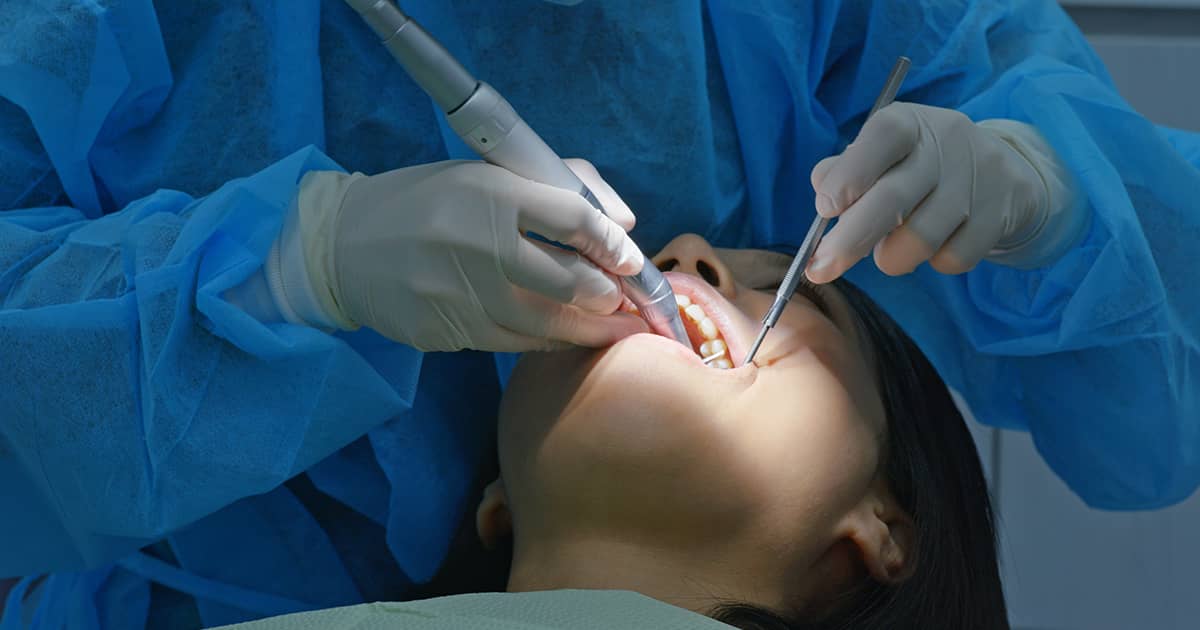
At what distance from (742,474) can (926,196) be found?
376 millimetres

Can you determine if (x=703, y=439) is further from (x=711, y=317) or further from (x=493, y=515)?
(x=493, y=515)

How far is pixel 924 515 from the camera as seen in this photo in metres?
1.33

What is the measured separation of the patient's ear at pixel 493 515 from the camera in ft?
4.73

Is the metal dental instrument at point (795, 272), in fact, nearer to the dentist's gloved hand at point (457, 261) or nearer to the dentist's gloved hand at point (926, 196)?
the dentist's gloved hand at point (926, 196)

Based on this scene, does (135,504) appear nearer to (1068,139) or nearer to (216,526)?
(216,526)

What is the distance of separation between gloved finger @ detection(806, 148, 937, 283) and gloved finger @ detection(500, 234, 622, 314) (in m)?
0.23

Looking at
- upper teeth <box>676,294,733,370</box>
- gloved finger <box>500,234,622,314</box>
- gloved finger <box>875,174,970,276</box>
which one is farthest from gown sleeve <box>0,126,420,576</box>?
gloved finger <box>875,174,970,276</box>

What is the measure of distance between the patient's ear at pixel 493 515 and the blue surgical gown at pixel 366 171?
0.10 m

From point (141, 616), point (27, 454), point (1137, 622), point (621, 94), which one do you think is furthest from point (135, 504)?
point (1137, 622)

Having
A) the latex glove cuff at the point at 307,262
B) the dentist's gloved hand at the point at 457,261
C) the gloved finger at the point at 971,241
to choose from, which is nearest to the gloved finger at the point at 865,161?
the gloved finger at the point at 971,241

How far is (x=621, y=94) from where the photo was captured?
55.7 inches

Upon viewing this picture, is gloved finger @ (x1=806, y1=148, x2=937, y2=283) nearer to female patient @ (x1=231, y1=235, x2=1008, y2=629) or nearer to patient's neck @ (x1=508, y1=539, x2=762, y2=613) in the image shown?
female patient @ (x1=231, y1=235, x2=1008, y2=629)

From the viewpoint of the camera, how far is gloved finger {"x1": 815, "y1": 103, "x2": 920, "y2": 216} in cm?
125

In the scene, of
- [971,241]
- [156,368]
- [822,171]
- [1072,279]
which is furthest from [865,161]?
[156,368]
